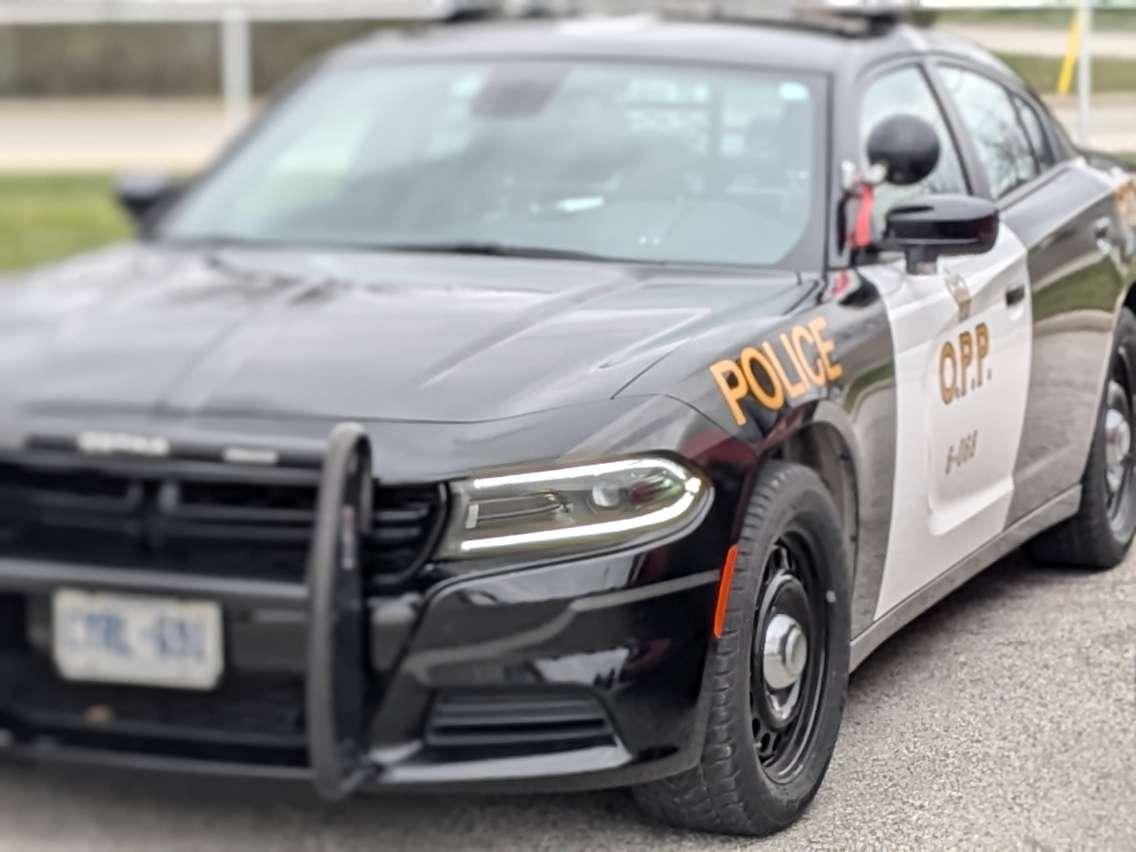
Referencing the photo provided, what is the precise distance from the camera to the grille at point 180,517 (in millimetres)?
3342

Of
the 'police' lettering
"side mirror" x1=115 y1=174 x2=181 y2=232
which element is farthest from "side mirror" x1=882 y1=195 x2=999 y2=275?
"side mirror" x1=115 y1=174 x2=181 y2=232

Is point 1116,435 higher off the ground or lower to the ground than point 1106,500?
higher

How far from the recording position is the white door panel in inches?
183

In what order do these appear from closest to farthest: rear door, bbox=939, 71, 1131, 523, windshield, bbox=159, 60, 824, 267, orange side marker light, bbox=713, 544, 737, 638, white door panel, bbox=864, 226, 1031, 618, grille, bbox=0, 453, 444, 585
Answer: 1. grille, bbox=0, 453, 444, 585
2. orange side marker light, bbox=713, 544, 737, 638
3. white door panel, bbox=864, 226, 1031, 618
4. windshield, bbox=159, 60, 824, 267
5. rear door, bbox=939, 71, 1131, 523

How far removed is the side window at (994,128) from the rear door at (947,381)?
0.68 ft

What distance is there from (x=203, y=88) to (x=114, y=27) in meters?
1.06

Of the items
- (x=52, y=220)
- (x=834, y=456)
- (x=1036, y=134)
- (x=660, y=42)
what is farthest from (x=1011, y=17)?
(x=52, y=220)

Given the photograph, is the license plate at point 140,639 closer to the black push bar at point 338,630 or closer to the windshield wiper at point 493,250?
the black push bar at point 338,630

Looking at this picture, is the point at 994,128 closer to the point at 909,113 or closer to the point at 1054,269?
the point at 1054,269

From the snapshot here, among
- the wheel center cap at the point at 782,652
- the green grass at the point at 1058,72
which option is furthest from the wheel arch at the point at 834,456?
the green grass at the point at 1058,72

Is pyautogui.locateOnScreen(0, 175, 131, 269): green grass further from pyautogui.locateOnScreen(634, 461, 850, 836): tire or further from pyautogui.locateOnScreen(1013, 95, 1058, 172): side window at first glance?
pyautogui.locateOnScreen(634, 461, 850, 836): tire

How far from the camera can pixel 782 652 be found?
399cm

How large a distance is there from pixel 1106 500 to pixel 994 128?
117 cm

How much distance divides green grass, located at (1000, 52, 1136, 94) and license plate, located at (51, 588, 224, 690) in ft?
13.6
